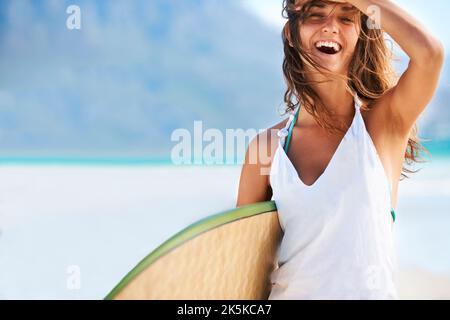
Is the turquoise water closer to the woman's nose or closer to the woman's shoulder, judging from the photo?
the woman's shoulder

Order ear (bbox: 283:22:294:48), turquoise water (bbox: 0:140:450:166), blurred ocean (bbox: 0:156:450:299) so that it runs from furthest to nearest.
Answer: turquoise water (bbox: 0:140:450:166)
blurred ocean (bbox: 0:156:450:299)
ear (bbox: 283:22:294:48)

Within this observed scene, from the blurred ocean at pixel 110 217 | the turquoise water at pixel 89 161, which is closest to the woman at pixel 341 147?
the blurred ocean at pixel 110 217

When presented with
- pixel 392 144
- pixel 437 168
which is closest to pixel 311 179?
pixel 392 144

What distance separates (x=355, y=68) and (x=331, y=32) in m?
0.10

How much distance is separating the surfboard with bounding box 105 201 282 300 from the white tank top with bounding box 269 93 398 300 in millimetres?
33

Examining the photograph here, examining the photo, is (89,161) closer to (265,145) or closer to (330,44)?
(265,145)

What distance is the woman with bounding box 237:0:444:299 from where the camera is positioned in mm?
909

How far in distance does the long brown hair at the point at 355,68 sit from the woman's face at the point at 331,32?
0.03ft

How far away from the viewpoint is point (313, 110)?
1088 millimetres

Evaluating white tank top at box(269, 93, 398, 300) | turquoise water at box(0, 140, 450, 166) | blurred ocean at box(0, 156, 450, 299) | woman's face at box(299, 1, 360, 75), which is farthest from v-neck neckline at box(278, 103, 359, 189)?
turquoise water at box(0, 140, 450, 166)

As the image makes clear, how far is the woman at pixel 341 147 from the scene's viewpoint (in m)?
0.91

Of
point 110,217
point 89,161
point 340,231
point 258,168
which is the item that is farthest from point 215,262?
point 89,161

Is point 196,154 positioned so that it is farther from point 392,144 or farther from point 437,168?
point 392,144

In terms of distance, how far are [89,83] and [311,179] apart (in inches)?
276
